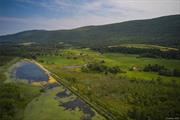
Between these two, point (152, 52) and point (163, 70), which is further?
point (152, 52)

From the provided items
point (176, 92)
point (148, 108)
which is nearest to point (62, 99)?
point (148, 108)

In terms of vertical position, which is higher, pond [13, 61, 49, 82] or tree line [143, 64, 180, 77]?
tree line [143, 64, 180, 77]

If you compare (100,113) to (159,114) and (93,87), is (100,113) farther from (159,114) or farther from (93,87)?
(93,87)

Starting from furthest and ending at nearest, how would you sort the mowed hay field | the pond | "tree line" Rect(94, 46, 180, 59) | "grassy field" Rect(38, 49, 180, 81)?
1. "tree line" Rect(94, 46, 180, 59)
2. the pond
3. "grassy field" Rect(38, 49, 180, 81)
4. the mowed hay field

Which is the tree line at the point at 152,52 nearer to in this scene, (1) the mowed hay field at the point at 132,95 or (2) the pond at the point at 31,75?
(1) the mowed hay field at the point at 132,95

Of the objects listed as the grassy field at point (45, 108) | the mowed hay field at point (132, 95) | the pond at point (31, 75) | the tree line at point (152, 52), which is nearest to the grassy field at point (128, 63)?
the mowed hay field at point (132, 95)

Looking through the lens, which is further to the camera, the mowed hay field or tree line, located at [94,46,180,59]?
tree line, located at [94,46,180,59]

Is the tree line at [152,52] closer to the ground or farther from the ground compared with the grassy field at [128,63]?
farther from the ground

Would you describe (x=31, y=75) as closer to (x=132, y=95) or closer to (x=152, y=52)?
(x=132, y=95)

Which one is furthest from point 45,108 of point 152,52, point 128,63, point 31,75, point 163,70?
point 152,52

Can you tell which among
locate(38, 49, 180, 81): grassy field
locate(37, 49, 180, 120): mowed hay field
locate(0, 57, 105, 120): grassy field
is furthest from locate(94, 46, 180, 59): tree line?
locate(0, 57, 105, 120): grassy field

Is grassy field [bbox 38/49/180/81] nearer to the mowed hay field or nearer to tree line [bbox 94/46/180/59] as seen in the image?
the mowed hay field
